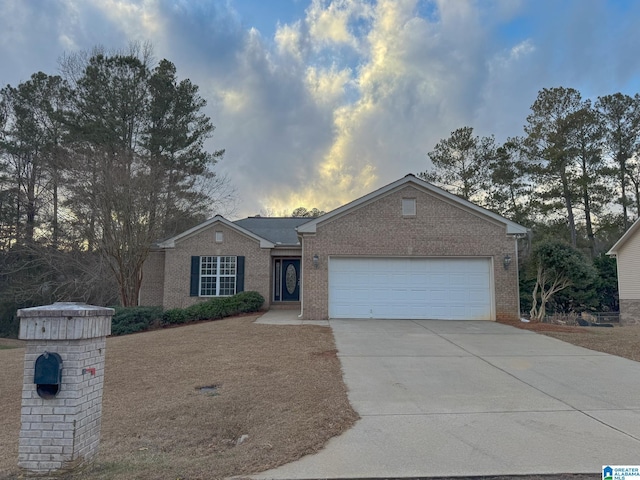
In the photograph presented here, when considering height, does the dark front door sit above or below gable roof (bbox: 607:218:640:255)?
below

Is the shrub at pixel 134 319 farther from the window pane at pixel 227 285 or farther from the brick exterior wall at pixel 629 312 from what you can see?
the brick exterior wall at pixel 629 312

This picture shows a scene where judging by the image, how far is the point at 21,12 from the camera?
1656 cm

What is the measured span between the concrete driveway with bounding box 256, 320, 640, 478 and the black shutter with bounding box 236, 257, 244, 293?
9300 millimetres

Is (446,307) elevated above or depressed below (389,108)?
below

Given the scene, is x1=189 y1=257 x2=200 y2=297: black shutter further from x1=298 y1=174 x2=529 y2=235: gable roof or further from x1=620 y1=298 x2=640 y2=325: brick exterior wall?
x1=620 y1=298 x2=640 y2=325: brick exterior wall

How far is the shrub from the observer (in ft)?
50.1

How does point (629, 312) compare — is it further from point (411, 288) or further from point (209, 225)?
point (209, 225)

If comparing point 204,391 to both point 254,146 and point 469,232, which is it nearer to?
point 469,232

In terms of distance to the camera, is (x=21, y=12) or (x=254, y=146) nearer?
(x=21, y=12)

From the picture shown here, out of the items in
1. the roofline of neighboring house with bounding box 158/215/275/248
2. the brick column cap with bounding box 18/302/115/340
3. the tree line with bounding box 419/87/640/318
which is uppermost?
the tree line with bounding box 419/87/640/318

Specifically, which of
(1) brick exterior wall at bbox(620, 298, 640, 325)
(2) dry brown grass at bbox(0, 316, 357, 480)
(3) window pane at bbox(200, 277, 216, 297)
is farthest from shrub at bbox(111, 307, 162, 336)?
(1) brick exterior wall at bbox(620, 298, 640, 325)

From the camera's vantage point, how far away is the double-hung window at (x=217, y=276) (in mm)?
18516

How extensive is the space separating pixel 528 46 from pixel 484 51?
1452 millimetres

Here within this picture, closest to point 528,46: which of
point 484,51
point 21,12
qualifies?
point 484,51
